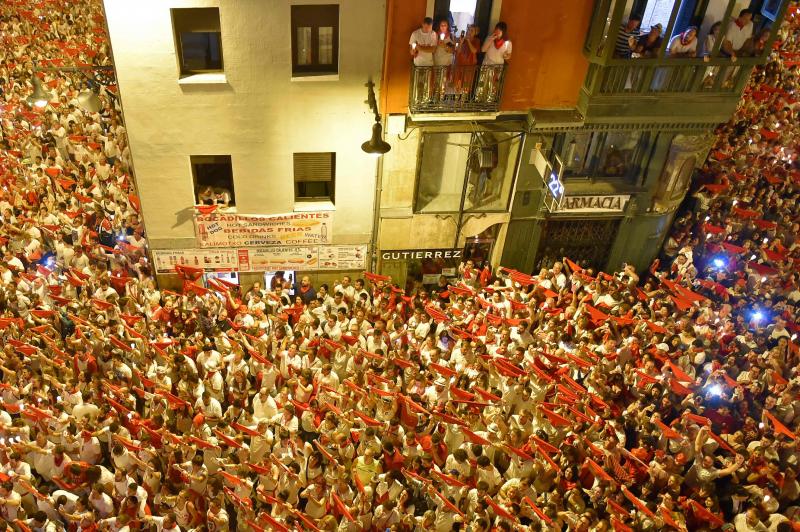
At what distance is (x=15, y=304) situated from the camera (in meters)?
15.1

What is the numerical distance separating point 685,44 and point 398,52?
675 centimetres

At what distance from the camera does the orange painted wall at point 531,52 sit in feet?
47.4

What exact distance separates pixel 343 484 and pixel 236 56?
9754 mm

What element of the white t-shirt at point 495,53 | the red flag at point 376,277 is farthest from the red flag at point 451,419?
the white t-shirt at point 495,53

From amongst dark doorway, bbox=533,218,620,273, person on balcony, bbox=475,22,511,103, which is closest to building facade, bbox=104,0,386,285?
person on balcony, bbox=475,22,511,103

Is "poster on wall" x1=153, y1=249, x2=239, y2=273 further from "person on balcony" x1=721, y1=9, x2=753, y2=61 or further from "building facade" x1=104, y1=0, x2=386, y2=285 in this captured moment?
"person on balcony" x1=721, y1=9, x2=753, y2=61

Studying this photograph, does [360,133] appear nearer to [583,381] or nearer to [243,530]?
[583,381]

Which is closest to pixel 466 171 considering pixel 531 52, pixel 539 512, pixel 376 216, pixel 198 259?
pixel 376 216

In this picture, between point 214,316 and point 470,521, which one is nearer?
point 470,521

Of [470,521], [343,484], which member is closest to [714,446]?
[470,521]

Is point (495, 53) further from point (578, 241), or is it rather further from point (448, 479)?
point (448, 479)

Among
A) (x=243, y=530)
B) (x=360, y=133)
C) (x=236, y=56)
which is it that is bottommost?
(x=243, y=530)

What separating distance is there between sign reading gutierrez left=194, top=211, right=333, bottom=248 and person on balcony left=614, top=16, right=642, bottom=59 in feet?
26.9

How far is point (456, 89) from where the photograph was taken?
14.9 meters
